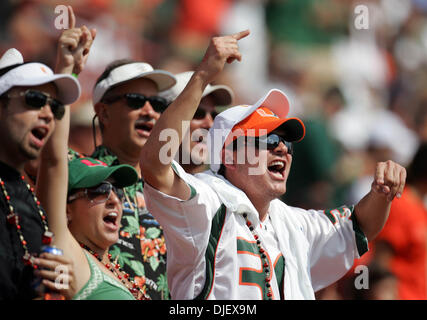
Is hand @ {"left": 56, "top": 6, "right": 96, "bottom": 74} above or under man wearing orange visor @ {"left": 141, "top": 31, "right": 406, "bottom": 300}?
above

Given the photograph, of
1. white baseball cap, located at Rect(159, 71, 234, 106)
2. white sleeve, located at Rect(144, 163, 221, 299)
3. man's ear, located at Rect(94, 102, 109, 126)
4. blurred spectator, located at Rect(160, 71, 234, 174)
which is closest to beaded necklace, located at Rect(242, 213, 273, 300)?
white sleeve, located at Rect(144, 163, 221, 299)

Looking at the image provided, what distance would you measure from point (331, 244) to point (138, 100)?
156 cm

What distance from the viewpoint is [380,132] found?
8.43m

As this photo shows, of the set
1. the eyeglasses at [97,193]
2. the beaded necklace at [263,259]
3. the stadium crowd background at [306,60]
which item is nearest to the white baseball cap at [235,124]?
the beaded necklace at [263,259]

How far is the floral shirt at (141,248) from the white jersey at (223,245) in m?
0.65

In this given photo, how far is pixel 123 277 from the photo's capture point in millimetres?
4180

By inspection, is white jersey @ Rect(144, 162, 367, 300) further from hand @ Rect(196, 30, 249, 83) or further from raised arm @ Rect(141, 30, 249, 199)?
hand @ Rect(196, 30, 249, 83)

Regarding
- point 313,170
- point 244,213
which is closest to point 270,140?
point 244,213

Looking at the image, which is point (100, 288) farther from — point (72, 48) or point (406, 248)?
point (406, 248)

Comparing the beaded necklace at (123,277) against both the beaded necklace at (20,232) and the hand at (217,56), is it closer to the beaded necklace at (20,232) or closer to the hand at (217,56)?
the beaded necklace at (20,232)

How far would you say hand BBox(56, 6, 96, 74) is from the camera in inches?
138

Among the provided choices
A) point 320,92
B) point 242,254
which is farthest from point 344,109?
point 242,254

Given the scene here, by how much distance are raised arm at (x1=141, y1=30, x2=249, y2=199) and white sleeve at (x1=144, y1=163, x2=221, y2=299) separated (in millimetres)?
41
